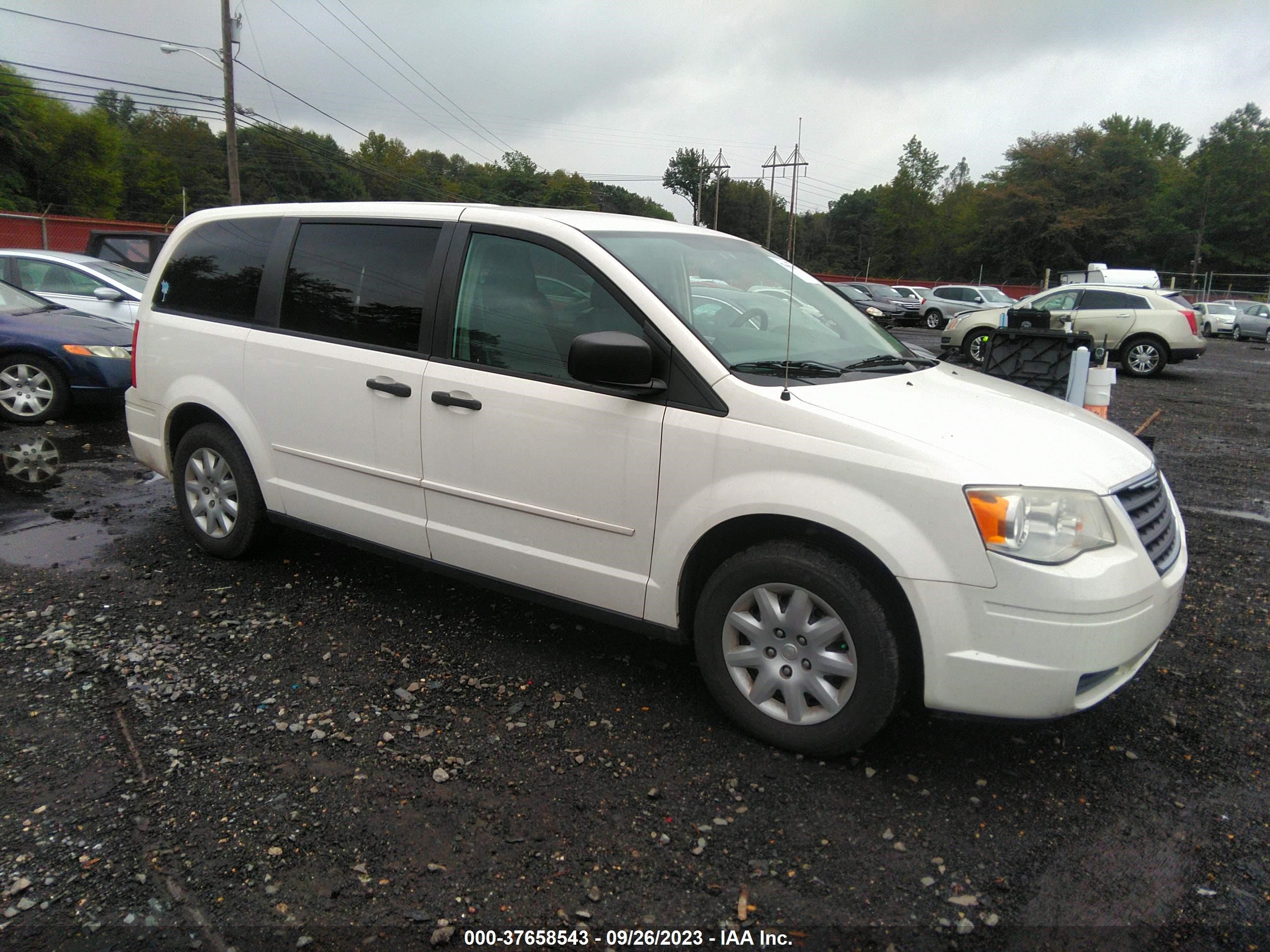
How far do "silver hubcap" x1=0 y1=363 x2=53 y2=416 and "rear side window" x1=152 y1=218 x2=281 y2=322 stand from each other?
4.51 metres

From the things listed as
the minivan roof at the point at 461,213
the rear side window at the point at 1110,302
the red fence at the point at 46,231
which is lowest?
the minivan roof at the point at 461,213

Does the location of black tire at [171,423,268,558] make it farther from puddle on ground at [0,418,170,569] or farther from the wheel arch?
the wheel arch

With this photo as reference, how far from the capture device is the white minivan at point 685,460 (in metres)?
2.71

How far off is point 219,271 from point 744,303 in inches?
112

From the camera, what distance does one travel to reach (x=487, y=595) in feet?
14.6

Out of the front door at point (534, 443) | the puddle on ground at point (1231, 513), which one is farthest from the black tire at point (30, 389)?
the puddle on ground at point (1231, 513)

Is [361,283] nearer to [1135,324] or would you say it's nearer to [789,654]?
[789,654]

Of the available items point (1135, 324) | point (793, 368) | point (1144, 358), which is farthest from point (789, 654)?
point (1144, 358)

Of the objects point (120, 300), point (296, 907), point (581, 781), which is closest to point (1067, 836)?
point (581, 781)

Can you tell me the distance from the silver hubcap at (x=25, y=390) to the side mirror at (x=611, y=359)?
7482 mm

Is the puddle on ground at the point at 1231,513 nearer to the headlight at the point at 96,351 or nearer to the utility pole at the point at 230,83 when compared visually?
the headlight at the point at 96,351

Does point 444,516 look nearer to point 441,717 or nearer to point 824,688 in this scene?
point 441,717

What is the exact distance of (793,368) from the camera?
3281mm

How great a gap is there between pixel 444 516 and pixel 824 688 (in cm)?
175
